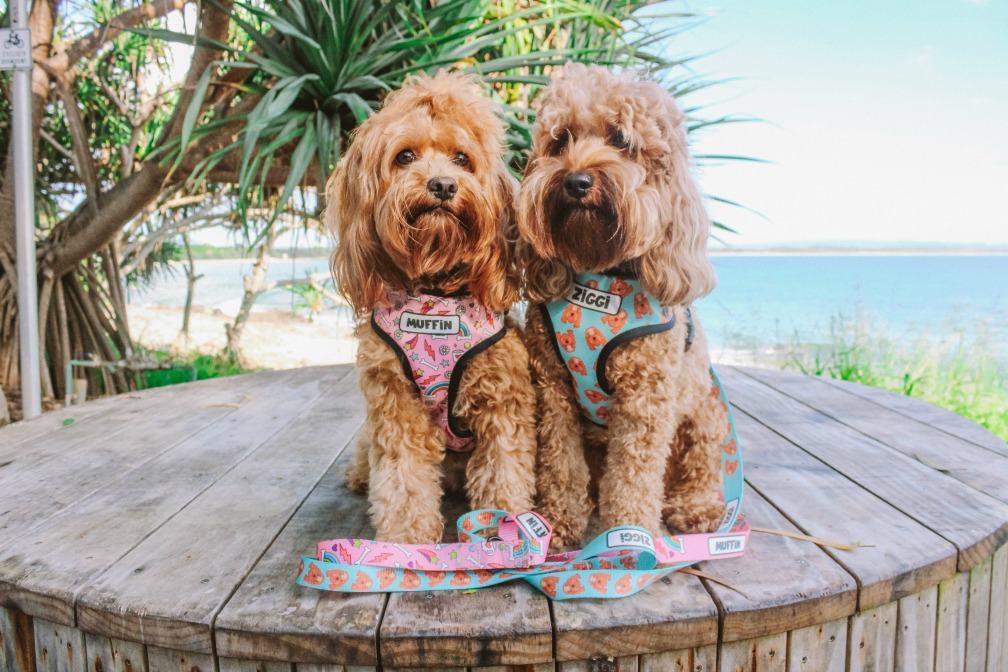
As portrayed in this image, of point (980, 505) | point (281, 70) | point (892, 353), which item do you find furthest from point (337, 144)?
point (892, 353)

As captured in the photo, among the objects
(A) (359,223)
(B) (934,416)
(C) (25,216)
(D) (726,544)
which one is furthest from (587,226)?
(C) (25,216)

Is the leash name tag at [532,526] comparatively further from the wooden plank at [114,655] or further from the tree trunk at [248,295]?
the tree trunk at [248,295]

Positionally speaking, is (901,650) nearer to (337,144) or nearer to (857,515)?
(857,515)

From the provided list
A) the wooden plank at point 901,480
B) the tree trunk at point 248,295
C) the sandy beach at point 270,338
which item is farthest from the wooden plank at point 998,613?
the sandy beach at point 270,338

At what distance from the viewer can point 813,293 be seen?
137 feet

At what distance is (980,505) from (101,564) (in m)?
2.37

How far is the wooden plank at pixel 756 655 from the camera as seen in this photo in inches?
58.9

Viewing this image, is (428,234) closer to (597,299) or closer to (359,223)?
(359,223)

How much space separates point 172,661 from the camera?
150 centimetres

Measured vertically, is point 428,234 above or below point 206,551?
above

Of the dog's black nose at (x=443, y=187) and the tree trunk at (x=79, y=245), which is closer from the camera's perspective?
the dog's black nose at (x=443, y=187)

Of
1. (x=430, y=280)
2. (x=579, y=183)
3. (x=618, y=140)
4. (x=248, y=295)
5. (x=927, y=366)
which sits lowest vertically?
(x=927, y=366)

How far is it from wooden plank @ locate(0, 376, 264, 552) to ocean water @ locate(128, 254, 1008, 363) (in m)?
5.45

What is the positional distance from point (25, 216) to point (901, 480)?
14.4ft
